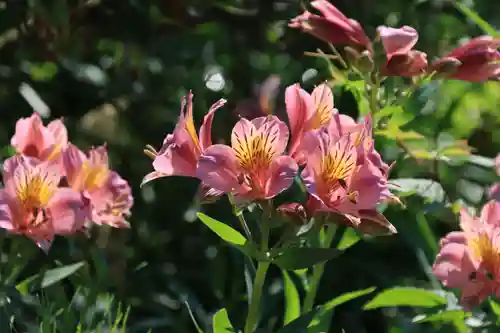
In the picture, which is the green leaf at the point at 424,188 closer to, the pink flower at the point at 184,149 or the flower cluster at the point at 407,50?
the flower cluster at the point at 407,50

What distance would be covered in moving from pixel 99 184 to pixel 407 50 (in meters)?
0.40

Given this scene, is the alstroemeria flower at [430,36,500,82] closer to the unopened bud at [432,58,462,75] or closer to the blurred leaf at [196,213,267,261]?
the unopened bud at [432,58,462,75]

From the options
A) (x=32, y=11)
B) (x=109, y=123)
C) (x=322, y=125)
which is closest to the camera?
(x=322, y=125)

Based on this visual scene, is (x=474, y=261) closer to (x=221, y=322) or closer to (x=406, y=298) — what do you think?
(x=406, y=298)

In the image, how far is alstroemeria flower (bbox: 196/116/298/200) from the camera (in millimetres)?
782

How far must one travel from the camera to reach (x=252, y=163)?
0.81m

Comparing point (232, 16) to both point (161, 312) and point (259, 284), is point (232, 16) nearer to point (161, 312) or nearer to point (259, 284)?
point (161, 312)

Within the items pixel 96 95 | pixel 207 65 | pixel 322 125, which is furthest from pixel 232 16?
pixel 322 125

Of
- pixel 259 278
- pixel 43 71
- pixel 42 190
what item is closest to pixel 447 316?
pixel 259 278

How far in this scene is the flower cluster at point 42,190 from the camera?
0.92 m

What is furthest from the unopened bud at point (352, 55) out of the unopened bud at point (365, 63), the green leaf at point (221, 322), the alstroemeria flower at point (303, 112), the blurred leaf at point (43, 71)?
the blurred leaf at point (43, 71)

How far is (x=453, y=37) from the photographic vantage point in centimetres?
167

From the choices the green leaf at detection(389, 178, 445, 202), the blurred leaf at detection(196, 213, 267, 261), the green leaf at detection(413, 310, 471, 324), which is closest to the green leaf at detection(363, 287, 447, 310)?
the green leaf at detection(413, 310, 471, 324)

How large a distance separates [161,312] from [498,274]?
603 millimetres
